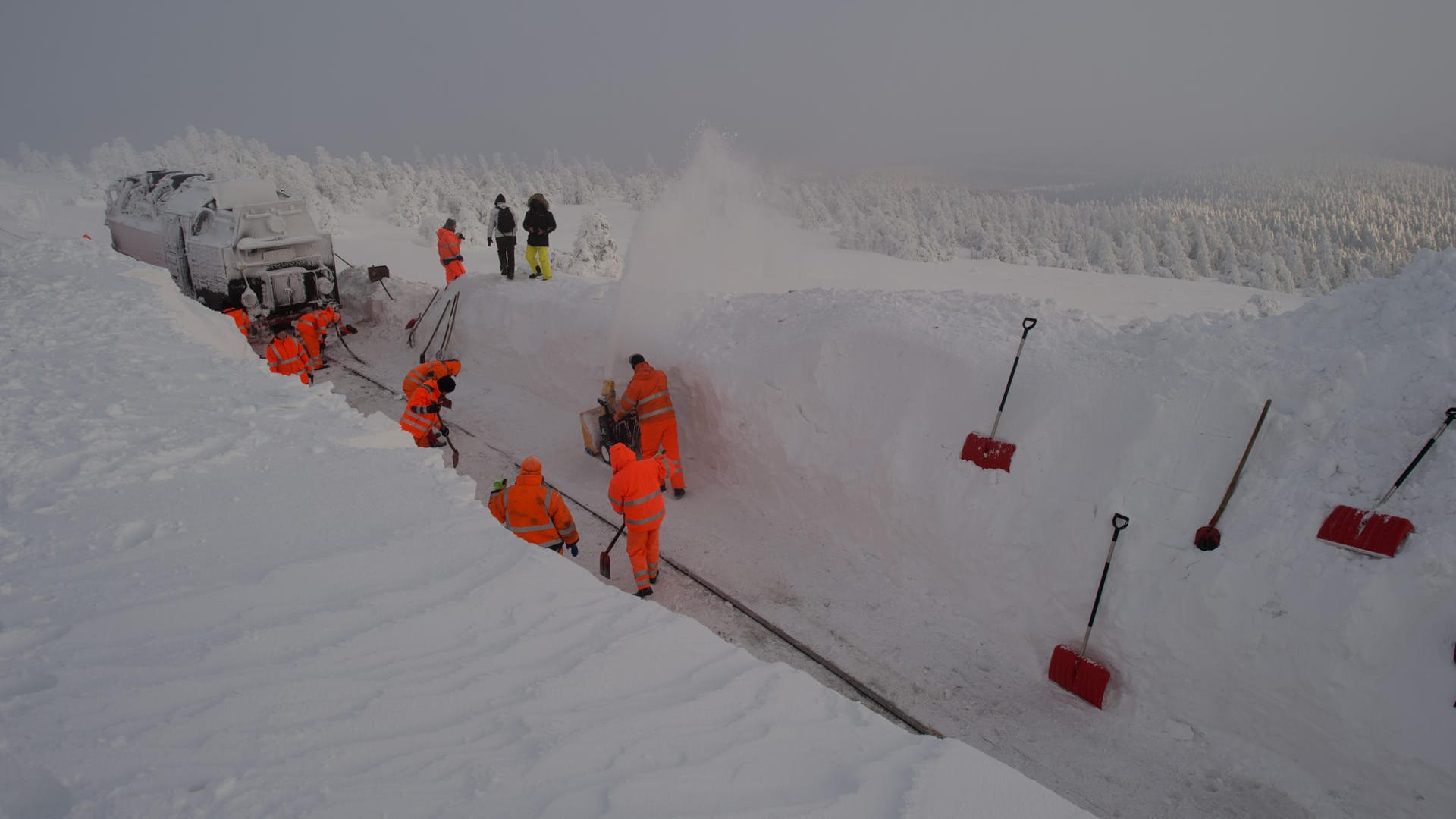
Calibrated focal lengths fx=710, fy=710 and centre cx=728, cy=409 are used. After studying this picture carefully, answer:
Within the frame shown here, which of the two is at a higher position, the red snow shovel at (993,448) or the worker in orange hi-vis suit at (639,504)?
the red snow shovel at (993,448)

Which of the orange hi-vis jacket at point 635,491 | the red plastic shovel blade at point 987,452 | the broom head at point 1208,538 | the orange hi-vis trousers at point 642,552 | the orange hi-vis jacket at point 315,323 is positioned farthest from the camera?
the orange hi-vis jacket at point 315,323

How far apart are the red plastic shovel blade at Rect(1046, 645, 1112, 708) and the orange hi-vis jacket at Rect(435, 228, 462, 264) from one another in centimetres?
1272

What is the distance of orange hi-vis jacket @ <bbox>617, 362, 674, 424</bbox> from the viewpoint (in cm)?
846

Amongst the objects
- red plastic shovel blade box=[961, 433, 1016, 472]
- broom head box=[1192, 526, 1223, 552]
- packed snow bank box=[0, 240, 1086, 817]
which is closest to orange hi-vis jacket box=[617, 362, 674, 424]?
red plastic shovel blade box=[961, 433, 1016, 472]

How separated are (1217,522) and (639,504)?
452cm

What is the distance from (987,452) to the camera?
257 inches

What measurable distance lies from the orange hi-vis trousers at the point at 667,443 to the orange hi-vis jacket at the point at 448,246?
783cm

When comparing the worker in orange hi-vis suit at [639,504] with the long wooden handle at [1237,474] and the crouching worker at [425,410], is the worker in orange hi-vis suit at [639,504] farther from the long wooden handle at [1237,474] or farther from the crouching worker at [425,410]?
the long wooden handle at [1237,474]

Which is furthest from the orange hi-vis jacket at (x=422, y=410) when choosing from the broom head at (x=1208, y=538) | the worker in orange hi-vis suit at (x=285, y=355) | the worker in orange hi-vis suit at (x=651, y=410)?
the broom head at (x=1208, y=538)

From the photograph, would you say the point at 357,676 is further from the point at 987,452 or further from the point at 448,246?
the point at 448,246

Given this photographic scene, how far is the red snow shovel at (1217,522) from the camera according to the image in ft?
16.7

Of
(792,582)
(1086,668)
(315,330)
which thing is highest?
(1086,668)

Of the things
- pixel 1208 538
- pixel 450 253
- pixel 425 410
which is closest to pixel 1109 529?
pixel 1208 538

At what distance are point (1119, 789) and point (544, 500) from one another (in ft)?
15.6
